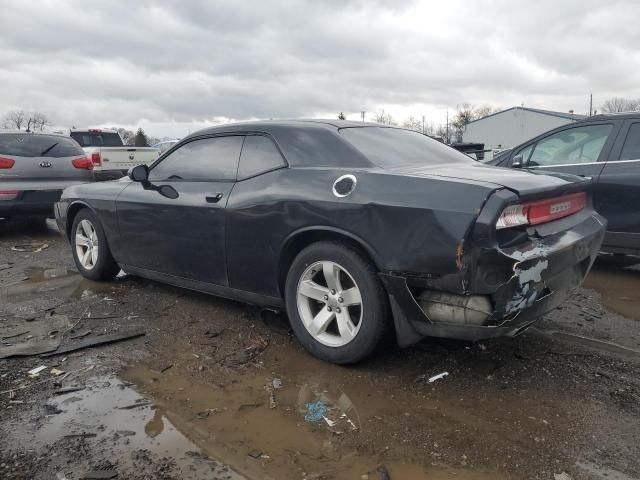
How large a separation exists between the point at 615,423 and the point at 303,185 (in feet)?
6.97

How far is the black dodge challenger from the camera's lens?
270 cm

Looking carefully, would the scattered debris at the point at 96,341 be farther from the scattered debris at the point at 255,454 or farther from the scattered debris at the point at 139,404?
the scattered debris at the point at 255,454

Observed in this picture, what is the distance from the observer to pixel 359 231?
300cm

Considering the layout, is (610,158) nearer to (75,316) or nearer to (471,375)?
(471,375)

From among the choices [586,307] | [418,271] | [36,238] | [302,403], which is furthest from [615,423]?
[36,238]

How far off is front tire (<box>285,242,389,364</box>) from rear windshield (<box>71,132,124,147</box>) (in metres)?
Result: 14.6

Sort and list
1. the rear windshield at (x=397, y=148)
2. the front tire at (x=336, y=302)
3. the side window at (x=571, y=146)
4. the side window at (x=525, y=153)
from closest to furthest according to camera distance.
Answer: the front tire at (x=336, y=302) < the rear windshield at (x=397, y=148) < the side window at (x=571, y=146) < the side window at (x=525, y=153)

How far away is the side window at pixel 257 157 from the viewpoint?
365 centimetres

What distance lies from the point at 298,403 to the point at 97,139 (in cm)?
1582

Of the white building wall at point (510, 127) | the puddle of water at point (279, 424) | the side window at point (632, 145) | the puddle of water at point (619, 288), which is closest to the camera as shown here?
the puddle of water at point (279, 424)

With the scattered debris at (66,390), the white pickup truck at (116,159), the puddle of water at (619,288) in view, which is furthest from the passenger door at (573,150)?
the white pickup truck at (116,159)

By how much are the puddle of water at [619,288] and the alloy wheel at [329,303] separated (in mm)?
2467

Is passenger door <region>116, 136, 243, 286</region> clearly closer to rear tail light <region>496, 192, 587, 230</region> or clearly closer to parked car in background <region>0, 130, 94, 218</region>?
rear tail light <region>496, 192, 587, 230</region>

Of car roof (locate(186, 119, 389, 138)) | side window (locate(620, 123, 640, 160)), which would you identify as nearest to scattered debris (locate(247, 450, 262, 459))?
car roof (locate(186, 119, 389, 138))
